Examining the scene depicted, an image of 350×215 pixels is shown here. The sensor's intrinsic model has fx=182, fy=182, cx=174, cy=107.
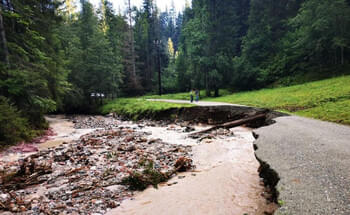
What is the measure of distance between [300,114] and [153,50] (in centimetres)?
4254

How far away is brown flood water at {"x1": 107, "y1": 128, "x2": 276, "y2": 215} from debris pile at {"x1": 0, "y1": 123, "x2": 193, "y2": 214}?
446 mm

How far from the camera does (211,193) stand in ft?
14.3

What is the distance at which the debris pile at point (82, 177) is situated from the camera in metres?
4.12

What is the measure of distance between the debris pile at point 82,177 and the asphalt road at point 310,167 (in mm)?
2853

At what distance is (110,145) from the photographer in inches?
362

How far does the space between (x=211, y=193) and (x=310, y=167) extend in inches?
84.5

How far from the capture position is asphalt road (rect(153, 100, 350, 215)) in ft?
8.27

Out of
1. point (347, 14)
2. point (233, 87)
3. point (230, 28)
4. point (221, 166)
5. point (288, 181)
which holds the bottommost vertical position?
point (221, 166)

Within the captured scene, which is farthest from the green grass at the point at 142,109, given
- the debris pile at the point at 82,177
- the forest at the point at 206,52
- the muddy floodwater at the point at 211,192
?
the muddy floodwater at the point at 211,192

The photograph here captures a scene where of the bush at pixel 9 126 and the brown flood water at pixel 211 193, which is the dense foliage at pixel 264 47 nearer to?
the brown flood water at pixel 211 193

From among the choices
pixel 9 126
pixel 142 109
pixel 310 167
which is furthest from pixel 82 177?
pixel 142 109

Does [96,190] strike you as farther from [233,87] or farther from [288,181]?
[233,87]

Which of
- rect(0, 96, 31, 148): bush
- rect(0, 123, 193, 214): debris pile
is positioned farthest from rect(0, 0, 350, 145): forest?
rect(0, 123, 193, 214): debris pile

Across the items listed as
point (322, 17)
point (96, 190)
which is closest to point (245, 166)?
point (96, 190)
